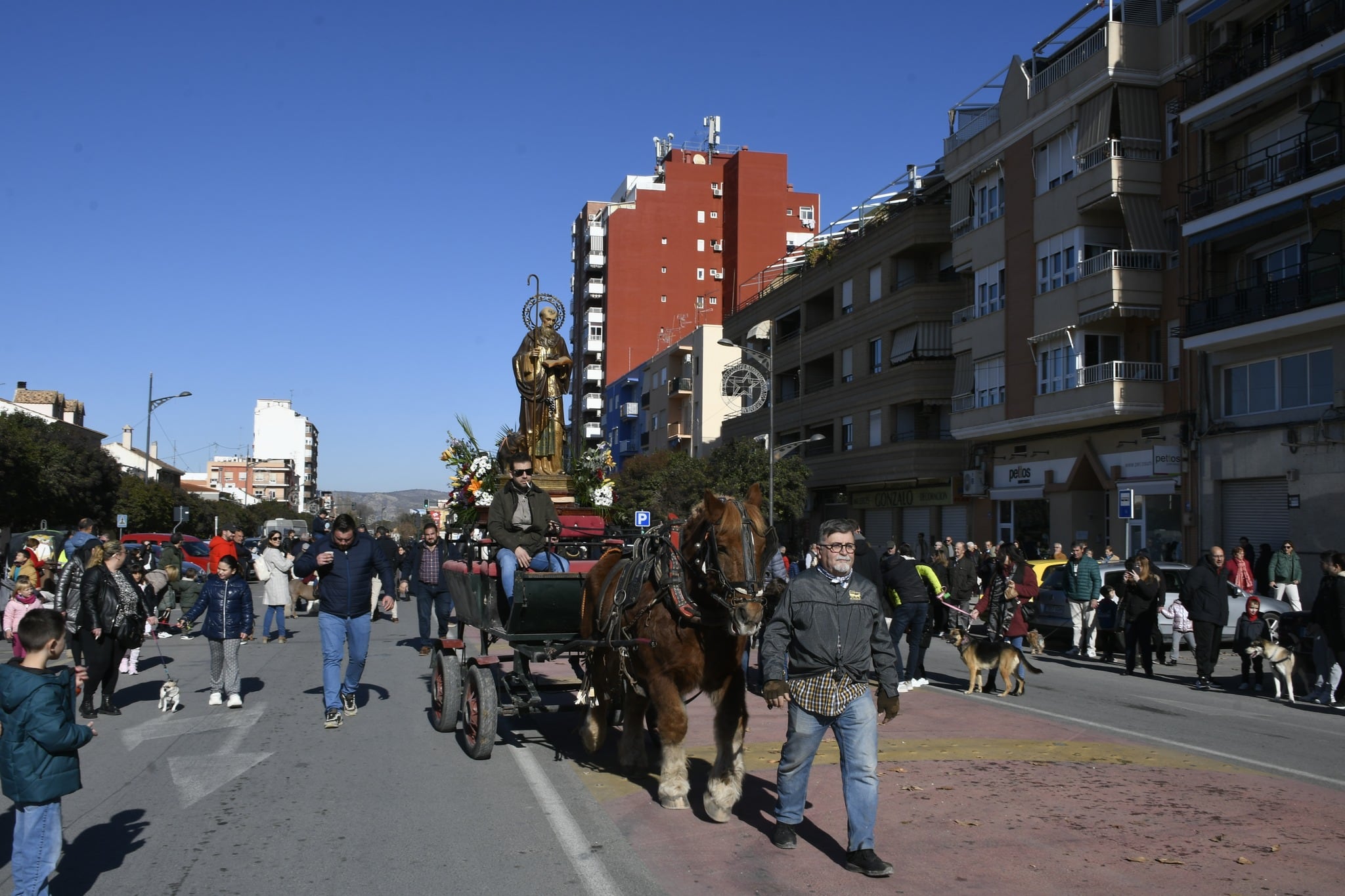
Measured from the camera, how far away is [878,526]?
44312 millimetres

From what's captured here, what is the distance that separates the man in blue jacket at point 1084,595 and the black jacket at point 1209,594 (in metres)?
3.35

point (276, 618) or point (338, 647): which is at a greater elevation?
point (338, 647)

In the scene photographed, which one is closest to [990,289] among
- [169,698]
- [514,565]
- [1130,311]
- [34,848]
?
[1130,311]

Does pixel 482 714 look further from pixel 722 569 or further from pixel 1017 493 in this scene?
pixel 1017 493

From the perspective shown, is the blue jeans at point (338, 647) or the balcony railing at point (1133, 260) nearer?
the blue jeans at point (338, 647)

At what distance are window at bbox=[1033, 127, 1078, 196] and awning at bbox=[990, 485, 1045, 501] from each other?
867 centimetres

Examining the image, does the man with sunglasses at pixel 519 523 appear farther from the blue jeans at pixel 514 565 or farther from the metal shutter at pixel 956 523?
the metal shutter at pixel 956 523

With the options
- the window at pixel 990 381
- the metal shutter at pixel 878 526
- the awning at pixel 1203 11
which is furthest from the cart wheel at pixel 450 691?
the metal shutter at pixel 878 526

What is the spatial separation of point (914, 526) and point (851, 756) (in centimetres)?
3661

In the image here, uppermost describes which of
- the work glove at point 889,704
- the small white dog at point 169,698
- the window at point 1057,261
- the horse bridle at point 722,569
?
the window at point 1057,261

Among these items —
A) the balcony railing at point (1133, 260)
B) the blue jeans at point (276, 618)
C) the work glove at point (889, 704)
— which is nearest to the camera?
the work glove at point (889, 704)

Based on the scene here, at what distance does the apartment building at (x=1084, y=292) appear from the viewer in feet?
93.0

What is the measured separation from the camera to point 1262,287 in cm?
2464

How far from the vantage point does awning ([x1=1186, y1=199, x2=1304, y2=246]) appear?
23641mm
